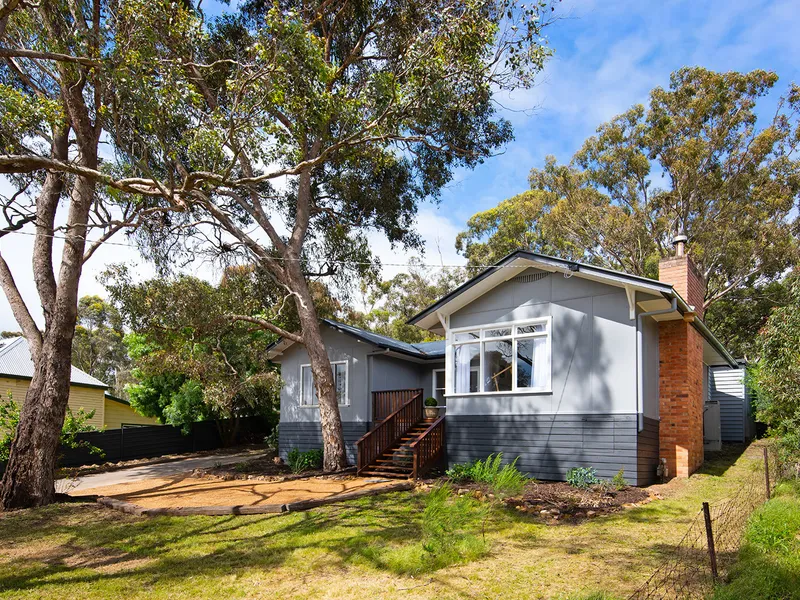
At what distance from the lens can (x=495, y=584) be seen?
5.30 meters

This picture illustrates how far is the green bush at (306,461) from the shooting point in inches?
592

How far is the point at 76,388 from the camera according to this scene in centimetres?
2362

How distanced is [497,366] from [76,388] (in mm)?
18996

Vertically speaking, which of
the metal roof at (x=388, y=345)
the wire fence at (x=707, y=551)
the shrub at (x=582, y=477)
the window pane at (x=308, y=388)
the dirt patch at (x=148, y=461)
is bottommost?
the dirt patch at (x=148, y=461)

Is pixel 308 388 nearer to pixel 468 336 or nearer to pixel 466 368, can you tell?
pixel 466 368

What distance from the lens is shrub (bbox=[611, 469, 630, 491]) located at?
10.1 metres

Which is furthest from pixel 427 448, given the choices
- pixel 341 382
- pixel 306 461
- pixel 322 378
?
pixel 341 382

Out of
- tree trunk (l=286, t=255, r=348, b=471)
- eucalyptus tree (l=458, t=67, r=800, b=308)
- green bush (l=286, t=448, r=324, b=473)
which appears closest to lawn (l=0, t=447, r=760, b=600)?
tree trunk (l=286, t=255, r=348, b=471)

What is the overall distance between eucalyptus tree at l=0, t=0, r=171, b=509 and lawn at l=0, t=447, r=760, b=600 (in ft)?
4.30

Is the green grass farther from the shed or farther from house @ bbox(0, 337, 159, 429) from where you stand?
house @ bbox(0, 337, 159, 429)

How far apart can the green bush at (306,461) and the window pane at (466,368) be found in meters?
4.67

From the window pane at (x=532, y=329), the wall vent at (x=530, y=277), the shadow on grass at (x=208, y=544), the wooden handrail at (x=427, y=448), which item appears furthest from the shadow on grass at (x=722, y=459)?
the shadow on grass at (x=208, y=544)

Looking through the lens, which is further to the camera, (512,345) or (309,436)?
(309,436)

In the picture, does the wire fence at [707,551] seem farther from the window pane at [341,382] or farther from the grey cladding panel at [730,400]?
the window pane at [341,382]
